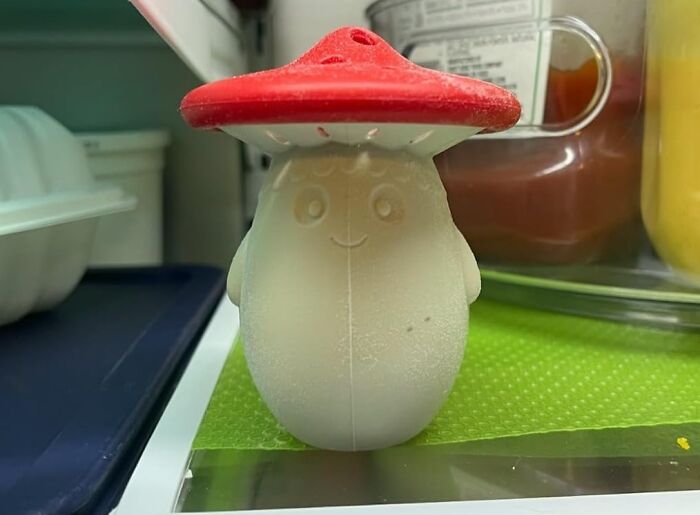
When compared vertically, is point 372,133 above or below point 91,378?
above

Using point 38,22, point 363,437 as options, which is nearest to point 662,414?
point 363,437

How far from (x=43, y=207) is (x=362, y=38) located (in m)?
0.29

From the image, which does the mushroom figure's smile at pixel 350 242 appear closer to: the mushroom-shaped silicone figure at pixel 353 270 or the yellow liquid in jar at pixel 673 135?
the mushroom-shaped silicone figure at pixel 353 270

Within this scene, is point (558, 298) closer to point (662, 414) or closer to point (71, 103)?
point (662, 414)

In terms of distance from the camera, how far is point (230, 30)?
0.79 metres

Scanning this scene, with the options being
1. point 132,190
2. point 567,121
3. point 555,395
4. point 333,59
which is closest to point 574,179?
point 567,121

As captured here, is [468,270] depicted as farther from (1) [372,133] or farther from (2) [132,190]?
(2) [132,190]

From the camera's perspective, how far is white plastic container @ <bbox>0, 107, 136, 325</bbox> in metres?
0.56

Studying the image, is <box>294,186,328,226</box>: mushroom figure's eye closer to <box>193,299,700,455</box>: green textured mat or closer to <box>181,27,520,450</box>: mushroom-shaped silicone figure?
<box>181,27,520,450</box>: mushroom-shaped silicone figure

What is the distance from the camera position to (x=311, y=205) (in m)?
0.36

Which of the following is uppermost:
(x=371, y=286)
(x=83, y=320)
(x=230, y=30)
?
(x=230, y=30)

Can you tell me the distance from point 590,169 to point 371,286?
29cm

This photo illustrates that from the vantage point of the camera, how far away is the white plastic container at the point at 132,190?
31.8 inches

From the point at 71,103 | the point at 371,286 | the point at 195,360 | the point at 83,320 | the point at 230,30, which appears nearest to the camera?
the point at 371,286
